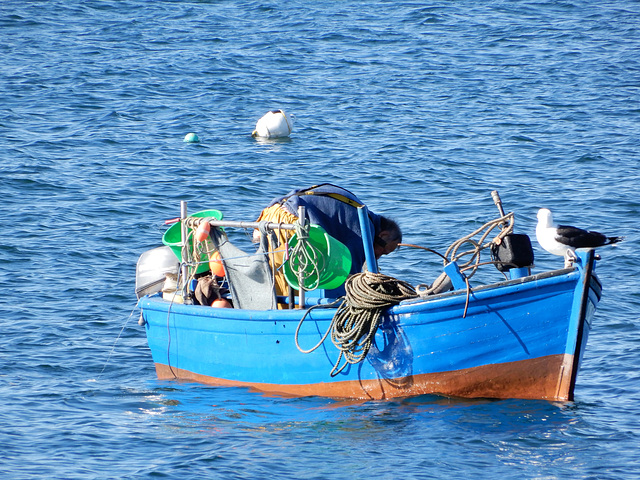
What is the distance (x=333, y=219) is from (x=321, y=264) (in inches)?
20.9

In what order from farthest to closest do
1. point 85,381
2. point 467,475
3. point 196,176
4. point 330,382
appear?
1. point 196,176
2. point 85,381
3. point 330,382
4. point 467,475

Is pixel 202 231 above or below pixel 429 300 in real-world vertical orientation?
above

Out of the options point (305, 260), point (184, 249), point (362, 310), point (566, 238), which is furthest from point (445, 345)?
point (184, 249)

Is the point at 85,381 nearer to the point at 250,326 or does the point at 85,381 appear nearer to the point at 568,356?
the point at 250,326

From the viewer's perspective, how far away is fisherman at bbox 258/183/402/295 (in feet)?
25.5

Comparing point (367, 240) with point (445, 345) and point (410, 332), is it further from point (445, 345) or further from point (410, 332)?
point (445, 345)

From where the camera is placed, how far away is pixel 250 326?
7711 millimetres

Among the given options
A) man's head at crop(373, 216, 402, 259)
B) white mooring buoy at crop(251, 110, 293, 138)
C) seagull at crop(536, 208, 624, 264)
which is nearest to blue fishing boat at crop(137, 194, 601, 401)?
seagull at crop(536, 208, 624, 264)

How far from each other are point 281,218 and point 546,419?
2719 mm

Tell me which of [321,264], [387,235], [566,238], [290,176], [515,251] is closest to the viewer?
[566,238]

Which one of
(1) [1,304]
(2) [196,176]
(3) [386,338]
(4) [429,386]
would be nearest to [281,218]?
(3) [386,338]

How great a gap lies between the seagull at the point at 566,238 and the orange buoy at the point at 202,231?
9.11ft

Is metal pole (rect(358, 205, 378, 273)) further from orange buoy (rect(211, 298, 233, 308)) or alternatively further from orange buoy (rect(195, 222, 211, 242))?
orange buoy (rect(211, 298, 233, 308))

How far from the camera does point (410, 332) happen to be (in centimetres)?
707
